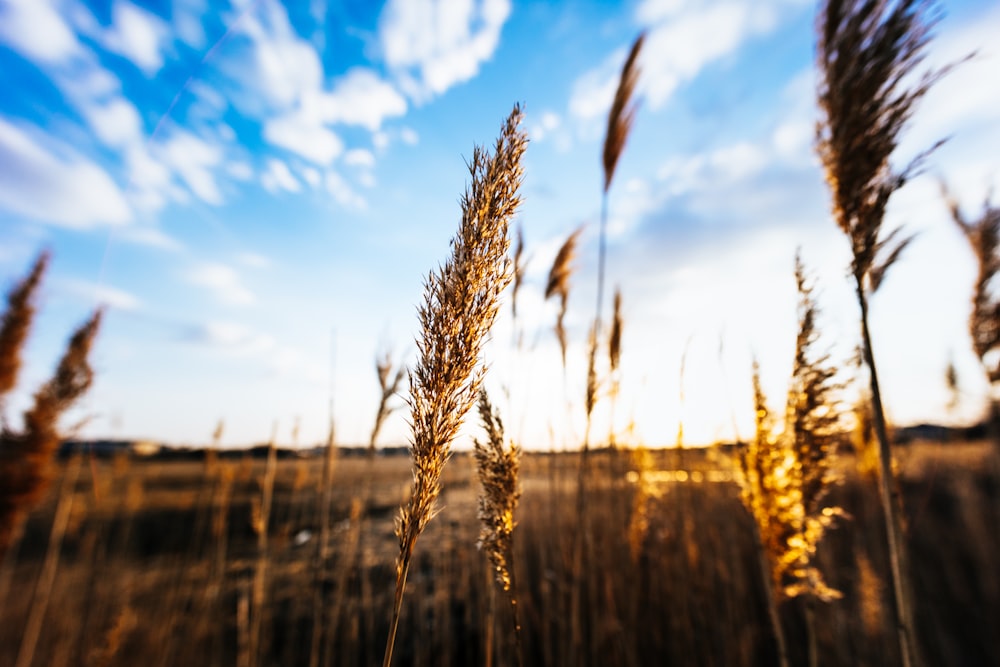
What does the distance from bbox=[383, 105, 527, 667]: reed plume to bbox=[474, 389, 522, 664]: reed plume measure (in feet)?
1.01

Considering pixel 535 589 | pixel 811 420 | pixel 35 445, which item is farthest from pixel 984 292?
pixel 35 445

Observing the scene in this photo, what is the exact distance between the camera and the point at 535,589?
4.44 m

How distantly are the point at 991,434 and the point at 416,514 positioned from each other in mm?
6800

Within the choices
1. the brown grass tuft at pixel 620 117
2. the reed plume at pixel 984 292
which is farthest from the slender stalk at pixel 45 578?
the reed plume at pixel 984 292

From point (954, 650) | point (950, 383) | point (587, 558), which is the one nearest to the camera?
point (587, 558)

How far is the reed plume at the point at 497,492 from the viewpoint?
124 cm

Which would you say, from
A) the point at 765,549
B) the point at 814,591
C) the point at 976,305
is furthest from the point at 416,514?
the point at 976,305

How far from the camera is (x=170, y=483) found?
47.0 feet

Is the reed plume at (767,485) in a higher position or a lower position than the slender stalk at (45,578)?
higher

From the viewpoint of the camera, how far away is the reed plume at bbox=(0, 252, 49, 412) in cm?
344

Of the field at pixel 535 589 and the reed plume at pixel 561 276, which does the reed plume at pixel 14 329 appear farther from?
the reed plume at pixel 561 276

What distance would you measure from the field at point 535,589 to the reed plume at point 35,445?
0.77 feet

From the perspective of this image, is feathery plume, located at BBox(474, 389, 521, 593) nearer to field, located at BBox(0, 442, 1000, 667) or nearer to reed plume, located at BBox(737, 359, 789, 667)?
field, located at BBox(0, 442, 1000, 667)

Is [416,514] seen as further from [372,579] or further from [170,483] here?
[170,483]
